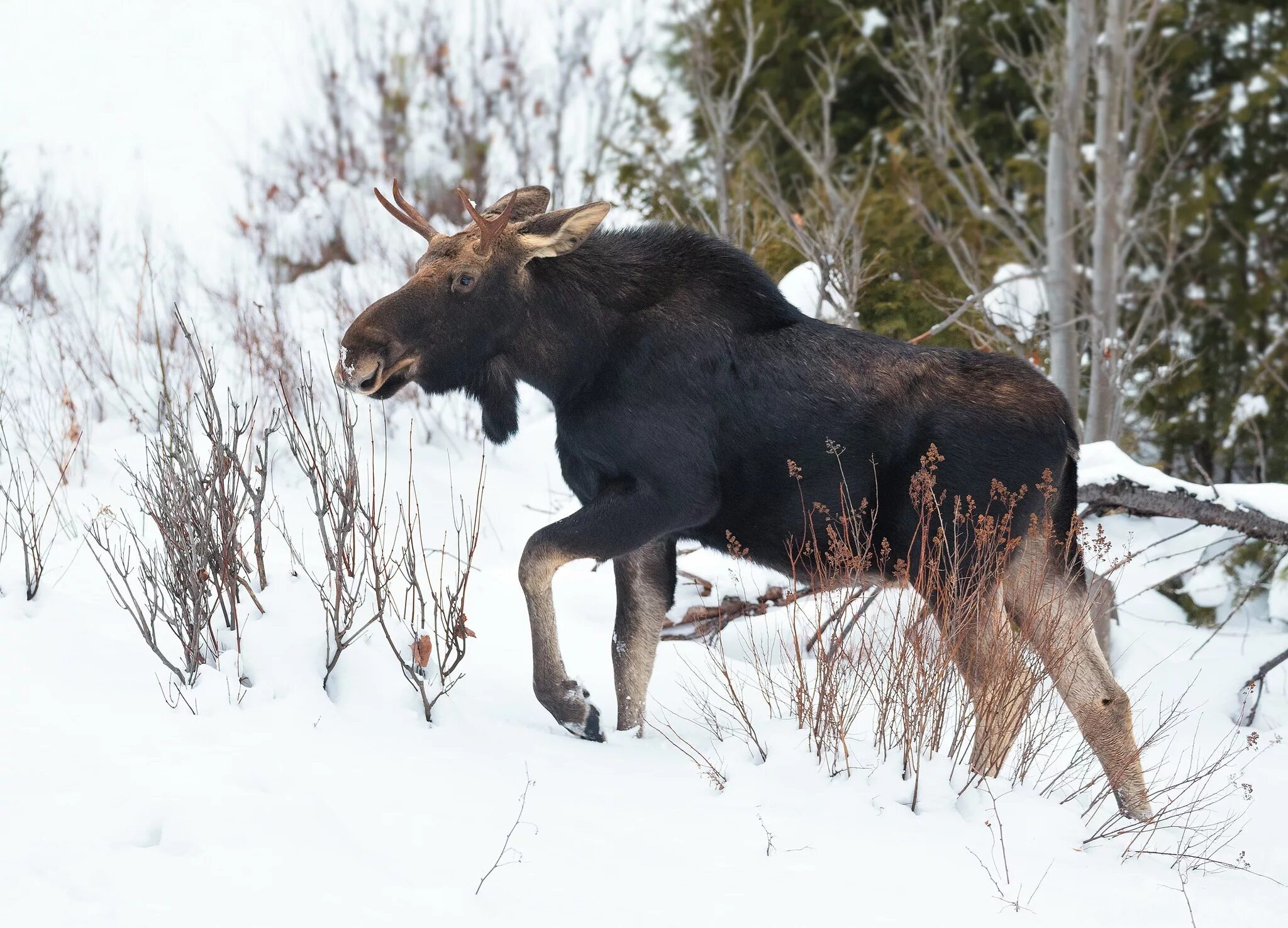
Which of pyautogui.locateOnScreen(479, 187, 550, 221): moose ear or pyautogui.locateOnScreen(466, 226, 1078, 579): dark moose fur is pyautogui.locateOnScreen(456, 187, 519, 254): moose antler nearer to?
pyautogui.locateOnScreen(466, 226, 1078, 579): dark moose fur

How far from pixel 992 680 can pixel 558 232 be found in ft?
6.79

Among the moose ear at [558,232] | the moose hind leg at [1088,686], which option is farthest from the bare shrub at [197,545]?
the moose hind leg at [1088,686]

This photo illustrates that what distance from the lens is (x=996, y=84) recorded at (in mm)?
14664

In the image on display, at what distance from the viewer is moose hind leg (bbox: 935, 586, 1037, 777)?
3.95 metres

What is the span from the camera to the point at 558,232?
4.43m

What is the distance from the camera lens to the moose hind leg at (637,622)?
15.3 ft

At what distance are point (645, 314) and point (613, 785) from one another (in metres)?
1.60

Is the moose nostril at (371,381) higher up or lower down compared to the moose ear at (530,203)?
lower down

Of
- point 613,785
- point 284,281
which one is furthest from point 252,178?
point 613,785

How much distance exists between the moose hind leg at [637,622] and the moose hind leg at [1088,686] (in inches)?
49.0

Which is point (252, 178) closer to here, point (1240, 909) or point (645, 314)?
point (645, 314)

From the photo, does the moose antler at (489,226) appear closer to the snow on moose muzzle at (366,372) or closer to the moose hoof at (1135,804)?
the snow on moose muzzle at (366,372)

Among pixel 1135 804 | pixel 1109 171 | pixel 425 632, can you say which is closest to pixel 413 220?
pixel 425 632

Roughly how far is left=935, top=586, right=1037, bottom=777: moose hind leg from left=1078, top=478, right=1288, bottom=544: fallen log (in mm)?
1857
